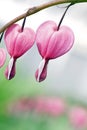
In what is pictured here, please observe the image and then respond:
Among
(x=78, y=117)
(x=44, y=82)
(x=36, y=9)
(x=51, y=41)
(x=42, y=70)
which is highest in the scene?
(x=36, y=9)

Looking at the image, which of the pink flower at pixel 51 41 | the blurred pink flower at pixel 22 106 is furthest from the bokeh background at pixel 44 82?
the pink flower at pixel 51 41

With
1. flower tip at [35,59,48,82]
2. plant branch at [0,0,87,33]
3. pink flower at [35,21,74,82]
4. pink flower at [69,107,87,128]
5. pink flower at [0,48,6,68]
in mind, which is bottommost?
pink flower at [69,107,87,128]

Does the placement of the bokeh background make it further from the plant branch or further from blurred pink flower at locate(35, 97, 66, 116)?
the plant branch

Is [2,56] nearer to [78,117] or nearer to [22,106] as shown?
[22,106]

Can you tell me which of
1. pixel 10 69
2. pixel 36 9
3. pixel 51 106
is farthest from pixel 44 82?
pixel 36 9

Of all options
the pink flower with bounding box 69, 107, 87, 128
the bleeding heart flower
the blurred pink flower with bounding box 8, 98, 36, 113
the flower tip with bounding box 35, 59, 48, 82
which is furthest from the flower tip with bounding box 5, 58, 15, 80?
the pink flower with bounding box 69, 107, 87, 128
